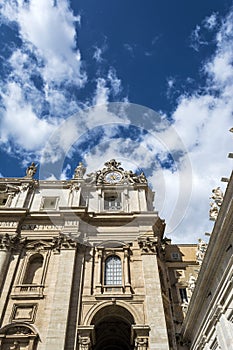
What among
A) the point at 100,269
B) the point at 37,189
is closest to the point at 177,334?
the point at 100,269

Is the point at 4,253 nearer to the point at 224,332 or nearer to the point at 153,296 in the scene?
the point at 153,296

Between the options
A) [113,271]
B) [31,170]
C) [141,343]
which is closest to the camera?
[141,343]

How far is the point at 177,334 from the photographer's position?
21.4 metres

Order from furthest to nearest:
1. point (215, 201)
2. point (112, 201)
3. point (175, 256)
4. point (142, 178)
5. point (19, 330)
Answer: point (142, 178) < point (112, 201) < point (175, 256) < point (19, 330) < point (215, 201)

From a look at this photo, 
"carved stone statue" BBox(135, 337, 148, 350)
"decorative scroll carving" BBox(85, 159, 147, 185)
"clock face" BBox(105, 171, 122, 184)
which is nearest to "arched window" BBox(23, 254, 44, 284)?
"carved stone statue" BBox(135, 337, 148, 350)

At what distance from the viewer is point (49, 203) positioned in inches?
1185

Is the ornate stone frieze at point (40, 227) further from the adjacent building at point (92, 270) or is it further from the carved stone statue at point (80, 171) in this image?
the carved stone statue at point (80, 171)

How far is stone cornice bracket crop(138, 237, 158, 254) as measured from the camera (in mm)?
24084

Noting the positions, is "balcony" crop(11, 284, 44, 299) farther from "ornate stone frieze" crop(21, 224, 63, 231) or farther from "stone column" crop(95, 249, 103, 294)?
"ornate stone frieze" crop(21, 224, 63, 231)

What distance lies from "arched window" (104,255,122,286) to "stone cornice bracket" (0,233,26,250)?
7485mm

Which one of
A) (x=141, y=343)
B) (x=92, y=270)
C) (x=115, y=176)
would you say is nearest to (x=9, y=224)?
(x=92, y=270)

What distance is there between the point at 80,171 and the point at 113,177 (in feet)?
12.9

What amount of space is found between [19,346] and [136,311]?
26.4 feet

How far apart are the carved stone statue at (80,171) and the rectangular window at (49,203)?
158 inches
